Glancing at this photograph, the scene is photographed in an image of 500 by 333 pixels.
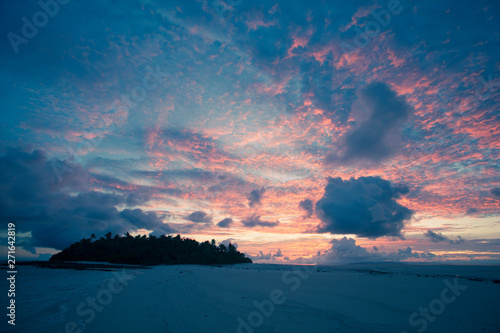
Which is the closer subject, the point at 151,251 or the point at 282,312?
the point at 282,312

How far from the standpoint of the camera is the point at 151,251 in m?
88.7

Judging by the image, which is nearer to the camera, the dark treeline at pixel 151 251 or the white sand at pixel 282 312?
the white sand at pixel 282 312

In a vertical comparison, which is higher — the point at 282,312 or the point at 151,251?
the point at 282,312

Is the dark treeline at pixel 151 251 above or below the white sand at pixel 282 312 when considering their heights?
below

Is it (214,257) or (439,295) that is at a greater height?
(439,295)

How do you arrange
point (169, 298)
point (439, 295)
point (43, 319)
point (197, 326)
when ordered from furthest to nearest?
1. point (169, 298)
2. point (439, 295)
3. point (43, 319)
4. point (197, 326)

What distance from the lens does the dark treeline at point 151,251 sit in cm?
8575

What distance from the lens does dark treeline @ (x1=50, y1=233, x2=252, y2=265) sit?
281ft

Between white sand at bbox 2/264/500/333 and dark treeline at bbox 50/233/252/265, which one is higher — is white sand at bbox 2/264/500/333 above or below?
above

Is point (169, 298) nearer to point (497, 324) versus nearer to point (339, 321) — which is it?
point (339, 321)

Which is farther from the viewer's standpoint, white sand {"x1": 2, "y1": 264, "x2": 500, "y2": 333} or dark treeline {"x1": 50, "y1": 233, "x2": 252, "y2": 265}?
dark treeline {"x1": 50, "y1": 233, "x2": 252, "y2": 265}

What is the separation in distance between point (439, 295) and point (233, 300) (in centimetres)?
1000

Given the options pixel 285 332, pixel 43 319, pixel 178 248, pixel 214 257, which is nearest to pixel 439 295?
pixel 285 332

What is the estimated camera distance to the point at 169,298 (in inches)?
470
